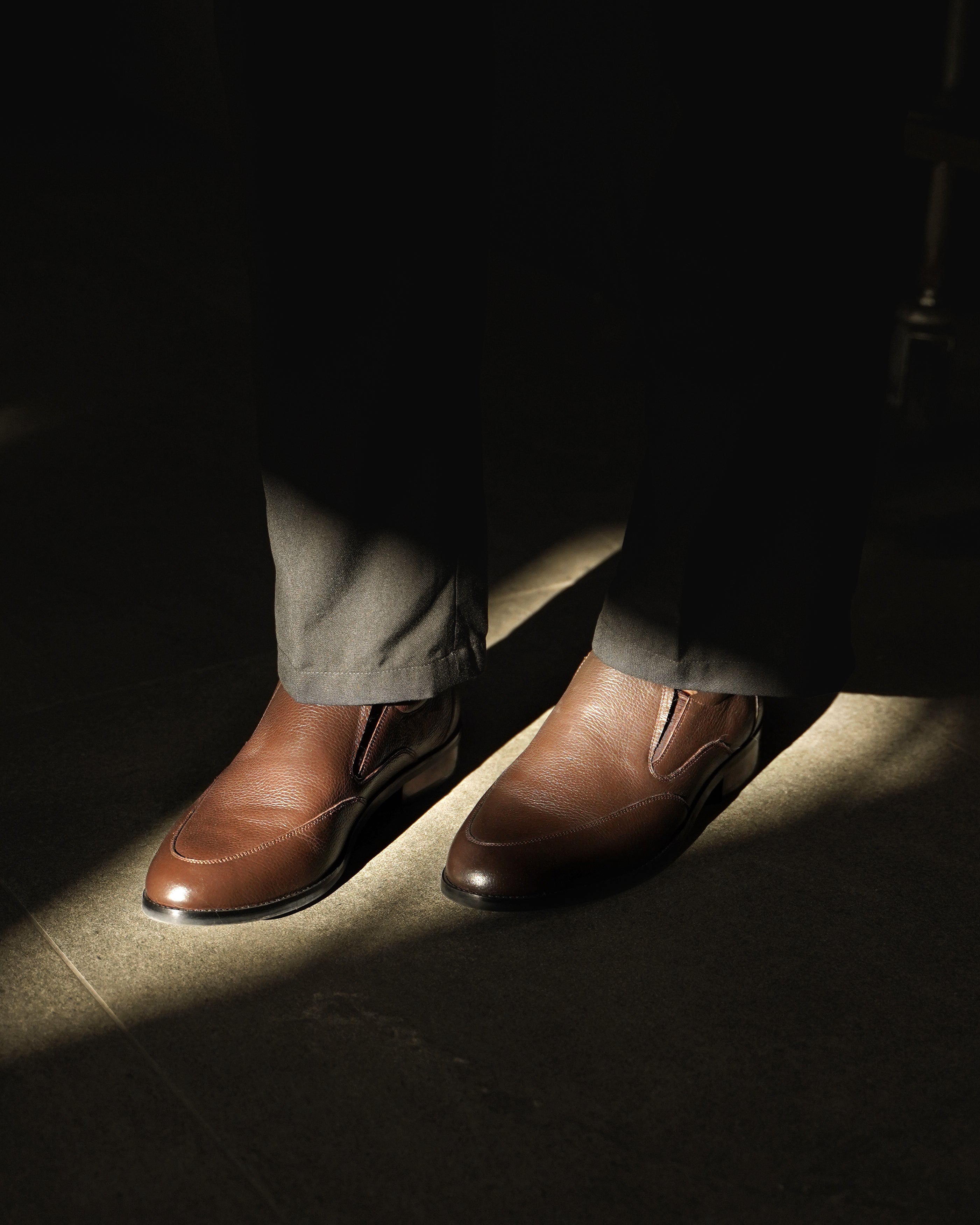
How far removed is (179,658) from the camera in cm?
128

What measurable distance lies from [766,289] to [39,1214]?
699 mm

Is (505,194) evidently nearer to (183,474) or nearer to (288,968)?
(183,474)

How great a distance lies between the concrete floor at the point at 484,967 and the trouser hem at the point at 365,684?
129 mm

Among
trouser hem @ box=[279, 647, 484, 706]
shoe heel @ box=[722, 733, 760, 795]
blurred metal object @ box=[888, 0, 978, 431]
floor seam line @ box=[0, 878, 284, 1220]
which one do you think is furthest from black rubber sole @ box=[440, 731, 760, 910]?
blurred metal object @ box=[888, 0, 978, 431]

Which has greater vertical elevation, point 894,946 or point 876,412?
point 876,412

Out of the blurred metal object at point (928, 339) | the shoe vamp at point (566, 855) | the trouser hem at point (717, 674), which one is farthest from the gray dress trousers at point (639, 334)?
the blurred metal object at point (928, 339)

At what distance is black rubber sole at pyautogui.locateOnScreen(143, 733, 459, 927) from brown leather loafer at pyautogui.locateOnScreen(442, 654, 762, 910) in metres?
0.07

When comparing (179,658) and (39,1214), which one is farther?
(179,658)

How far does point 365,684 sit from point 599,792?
0.63 feet

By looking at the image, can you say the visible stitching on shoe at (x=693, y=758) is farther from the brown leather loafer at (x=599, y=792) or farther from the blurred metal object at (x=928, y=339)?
the blurred metal object at (x=928, y=339)

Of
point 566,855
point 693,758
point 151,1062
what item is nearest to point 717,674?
point 693,758

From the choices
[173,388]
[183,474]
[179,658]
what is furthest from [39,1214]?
[173,388]

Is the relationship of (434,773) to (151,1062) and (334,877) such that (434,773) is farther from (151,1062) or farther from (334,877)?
(151,1062)

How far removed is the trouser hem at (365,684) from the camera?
3.11ft
